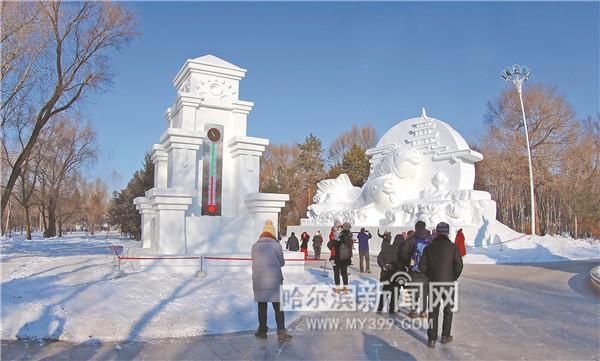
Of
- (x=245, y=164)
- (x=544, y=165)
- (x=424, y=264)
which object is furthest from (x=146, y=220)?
(x=544, y=165)

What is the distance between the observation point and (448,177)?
80.1 ft

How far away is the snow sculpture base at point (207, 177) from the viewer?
13023mm

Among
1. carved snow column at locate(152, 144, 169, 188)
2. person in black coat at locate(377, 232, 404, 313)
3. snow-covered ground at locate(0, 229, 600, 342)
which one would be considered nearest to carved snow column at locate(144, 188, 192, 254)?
snow-covered ground at locate(0, 229, 600, 342)

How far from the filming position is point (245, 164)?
14609mm

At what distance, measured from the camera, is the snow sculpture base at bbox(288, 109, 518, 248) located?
73.4 ft

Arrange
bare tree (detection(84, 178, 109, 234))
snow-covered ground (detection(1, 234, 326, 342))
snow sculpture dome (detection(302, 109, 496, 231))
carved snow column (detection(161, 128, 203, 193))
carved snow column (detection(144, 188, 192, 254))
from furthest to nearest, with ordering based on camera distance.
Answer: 1. bare tree (detection(84, 178, 109, 234))
2. snow sculpture dome (detection(302, 109, 496, 231))
3. carved snow column (detection(161, 128, 203, 193))
4. carved snow column (detection(144, 188, 192, 254))
5. snow-covered ground (detection(1, 234, 326, 342))

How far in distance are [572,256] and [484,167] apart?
2079 centimetres

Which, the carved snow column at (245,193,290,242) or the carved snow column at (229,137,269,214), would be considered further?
the carved snow column at (229,137,269,214)

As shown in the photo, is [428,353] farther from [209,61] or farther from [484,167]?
[484,167]

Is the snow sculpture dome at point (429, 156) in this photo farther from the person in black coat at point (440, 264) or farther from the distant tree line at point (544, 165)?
the person in black coat at point (440, 264)

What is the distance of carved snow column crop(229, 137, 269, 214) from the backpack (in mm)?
5705

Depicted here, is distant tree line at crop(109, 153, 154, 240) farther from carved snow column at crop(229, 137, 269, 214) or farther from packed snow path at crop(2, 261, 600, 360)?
packed snow path at crop(2, 261, 600, 360)

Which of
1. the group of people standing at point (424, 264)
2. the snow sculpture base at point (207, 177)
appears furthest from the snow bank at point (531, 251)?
the group of people standing at point (424, 264)

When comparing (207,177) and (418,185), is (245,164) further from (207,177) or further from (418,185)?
(418,185)
